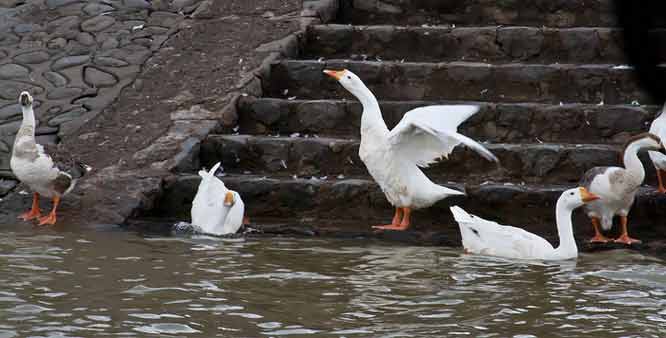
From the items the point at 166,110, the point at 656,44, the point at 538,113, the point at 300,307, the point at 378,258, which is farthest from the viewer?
the point at 166,110

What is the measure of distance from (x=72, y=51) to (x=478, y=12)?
4596 millimetres

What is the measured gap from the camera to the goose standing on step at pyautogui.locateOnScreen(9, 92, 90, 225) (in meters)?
7.25

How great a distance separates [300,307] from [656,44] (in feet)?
11.7

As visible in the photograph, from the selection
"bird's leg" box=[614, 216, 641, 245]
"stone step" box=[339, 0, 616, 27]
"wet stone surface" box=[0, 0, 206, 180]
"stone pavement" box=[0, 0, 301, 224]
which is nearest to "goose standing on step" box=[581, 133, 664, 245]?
"bird's leg" box=[614, 216, 641, 245]

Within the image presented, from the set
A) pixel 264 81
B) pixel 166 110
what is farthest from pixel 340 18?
pixel 166 110

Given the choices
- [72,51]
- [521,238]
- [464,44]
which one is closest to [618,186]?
[521,238]

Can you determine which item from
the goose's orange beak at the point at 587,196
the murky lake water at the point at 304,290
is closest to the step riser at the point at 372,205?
the goose's orange beak at the point at 587,196

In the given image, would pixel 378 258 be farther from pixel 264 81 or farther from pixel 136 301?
pixel 264 81

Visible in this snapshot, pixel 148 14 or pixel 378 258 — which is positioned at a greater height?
pixel 148 14

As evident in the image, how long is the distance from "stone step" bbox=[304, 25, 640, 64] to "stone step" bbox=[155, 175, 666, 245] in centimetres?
240

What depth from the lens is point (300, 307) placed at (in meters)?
4.41

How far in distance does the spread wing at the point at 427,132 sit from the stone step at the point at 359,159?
73 cm

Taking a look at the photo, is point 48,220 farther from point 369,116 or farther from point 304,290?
point 304,290

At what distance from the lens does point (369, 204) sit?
25.3 ft
